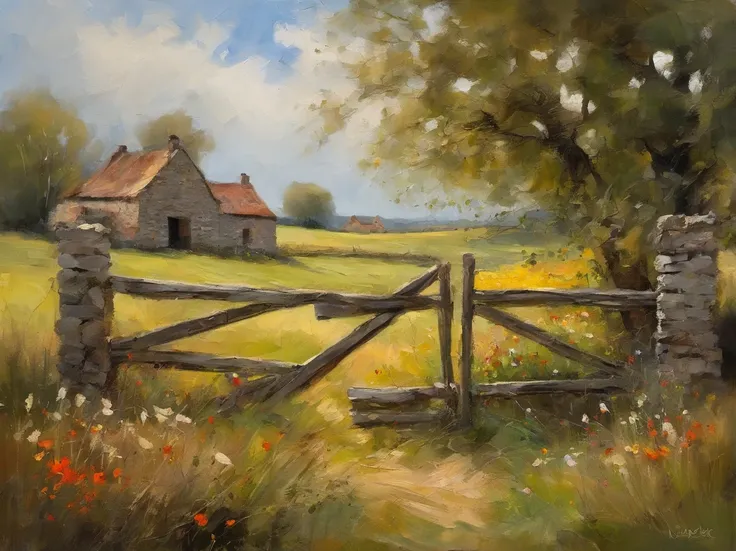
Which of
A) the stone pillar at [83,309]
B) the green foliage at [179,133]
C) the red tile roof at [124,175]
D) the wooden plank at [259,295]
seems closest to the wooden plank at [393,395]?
the wooden plank at [259,295]

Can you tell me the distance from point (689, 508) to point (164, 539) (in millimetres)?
3195

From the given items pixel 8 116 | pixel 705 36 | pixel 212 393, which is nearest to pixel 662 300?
pixel 705 36

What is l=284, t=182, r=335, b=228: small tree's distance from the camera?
810cm

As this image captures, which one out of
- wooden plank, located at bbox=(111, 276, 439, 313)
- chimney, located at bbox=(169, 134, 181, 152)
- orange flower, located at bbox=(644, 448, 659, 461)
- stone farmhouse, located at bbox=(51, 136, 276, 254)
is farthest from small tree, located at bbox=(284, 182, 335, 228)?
orange flower, located at bbox=(644, 448, 659, 461)

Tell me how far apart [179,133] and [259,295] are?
3.39 m

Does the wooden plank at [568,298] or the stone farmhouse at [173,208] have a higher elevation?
Answer: the stone farmhouse at [173,208]

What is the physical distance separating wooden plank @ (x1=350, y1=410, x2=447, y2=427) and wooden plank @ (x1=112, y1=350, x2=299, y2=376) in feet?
2.75

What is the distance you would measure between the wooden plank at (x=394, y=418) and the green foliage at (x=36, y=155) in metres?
3.96

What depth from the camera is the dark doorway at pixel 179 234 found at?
1306 centimetres

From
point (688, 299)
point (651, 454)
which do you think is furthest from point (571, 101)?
point (651, 454)

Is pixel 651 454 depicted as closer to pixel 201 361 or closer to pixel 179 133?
pixel 201 361

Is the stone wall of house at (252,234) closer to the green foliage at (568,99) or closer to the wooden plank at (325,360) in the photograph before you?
the green foliage at (568,99)

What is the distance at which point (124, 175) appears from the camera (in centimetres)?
1236

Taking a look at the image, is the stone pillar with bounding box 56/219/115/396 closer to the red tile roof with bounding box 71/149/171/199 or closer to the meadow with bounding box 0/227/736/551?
the meadow with bounding box 0/227/736/551
